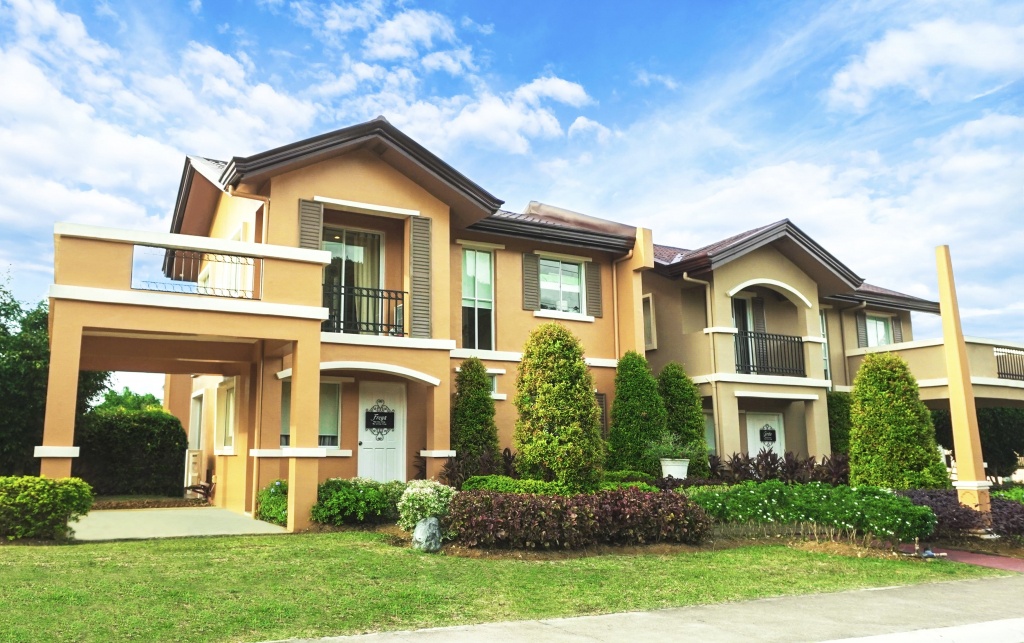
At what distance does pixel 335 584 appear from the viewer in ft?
28.1

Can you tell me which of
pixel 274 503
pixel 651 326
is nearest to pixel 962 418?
pixel 651 326

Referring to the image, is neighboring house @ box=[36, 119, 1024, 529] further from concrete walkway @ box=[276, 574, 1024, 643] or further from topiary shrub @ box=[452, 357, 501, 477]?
concrete walkway @ box=[276, 574, 1024, 643]

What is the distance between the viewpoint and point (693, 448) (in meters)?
18.5

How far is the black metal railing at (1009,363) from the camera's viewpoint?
23.4 m

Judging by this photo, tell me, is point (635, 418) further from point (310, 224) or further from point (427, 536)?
point (310, 224)

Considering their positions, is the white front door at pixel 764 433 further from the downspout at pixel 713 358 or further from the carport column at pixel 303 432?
the carport column at pixel 303 432

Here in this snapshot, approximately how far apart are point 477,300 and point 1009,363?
52.8 ft

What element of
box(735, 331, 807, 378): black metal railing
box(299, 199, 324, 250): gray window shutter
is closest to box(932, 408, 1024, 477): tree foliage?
box(735, 331, 807, 378): black metal railing

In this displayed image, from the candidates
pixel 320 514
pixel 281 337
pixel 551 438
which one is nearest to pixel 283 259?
pixel 281 337

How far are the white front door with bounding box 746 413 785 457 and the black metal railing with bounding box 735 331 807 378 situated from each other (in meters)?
1.43

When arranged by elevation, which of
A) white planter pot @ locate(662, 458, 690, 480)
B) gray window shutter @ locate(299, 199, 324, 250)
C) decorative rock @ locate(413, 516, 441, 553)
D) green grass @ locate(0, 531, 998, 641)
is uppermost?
gray window shutter @ locate(299, 199, 324, 250)

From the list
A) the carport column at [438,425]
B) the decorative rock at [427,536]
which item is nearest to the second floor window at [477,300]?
the carport column at [438,425]

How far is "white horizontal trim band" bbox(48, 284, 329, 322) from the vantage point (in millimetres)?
12000

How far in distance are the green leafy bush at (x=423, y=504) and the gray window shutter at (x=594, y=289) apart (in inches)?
320
